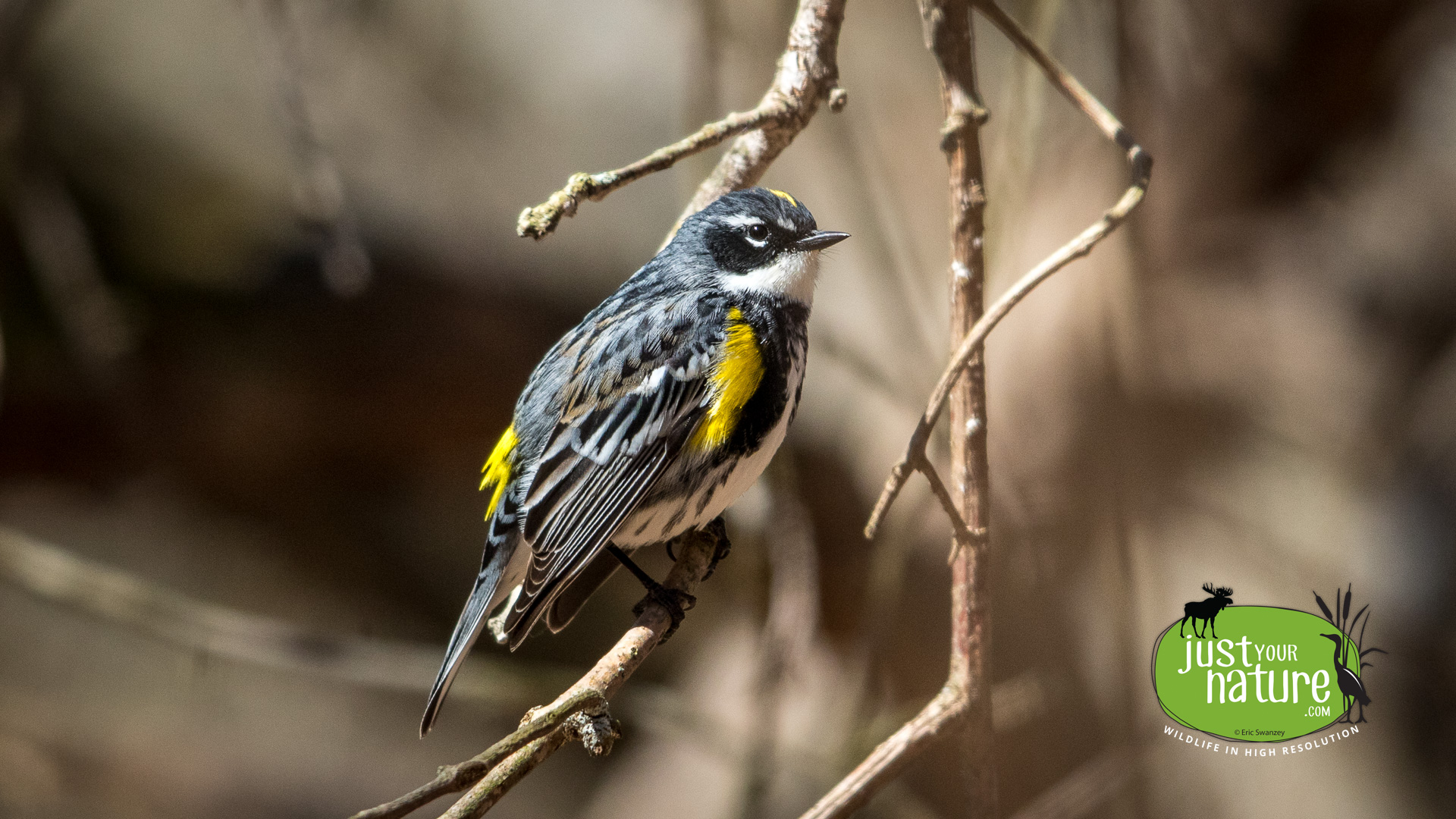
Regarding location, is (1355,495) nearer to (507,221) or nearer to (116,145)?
(507,221)

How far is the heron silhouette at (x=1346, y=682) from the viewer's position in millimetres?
2346

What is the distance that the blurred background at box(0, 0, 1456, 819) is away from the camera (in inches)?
123

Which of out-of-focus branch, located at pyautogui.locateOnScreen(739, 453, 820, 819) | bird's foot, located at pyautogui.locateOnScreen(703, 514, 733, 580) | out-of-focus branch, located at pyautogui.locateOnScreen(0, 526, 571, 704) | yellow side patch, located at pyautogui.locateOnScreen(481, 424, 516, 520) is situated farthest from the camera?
out-of-focus branch, located at pyautogui.locateOnScreen(0, 526, 571, 704)

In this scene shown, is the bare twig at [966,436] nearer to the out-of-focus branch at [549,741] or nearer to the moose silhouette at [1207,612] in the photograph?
the out-of-focus branch at [549,741]

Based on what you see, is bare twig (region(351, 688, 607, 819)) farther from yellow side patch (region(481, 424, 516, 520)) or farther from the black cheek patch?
the black cheek patch

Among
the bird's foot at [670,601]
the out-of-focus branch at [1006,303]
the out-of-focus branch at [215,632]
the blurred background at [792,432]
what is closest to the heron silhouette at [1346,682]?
the blurred background at [792,432]

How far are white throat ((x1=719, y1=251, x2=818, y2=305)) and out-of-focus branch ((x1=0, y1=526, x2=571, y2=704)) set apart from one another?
6.83 ft

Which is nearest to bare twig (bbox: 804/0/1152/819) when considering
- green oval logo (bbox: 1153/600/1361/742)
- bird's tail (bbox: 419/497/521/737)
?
green oval logo (bbox: 1153/600/1361/742)

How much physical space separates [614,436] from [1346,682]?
1.80m

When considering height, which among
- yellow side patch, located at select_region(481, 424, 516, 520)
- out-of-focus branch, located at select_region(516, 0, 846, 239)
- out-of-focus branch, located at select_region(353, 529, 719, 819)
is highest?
out-of-focus branch, located at select_region(516, 0, 846, 239)

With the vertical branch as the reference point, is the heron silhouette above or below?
below

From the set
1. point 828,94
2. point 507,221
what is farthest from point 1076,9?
point 507,221

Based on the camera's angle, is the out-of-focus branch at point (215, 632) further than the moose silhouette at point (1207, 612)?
Yes

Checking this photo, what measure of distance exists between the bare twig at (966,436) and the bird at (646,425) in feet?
1.85
